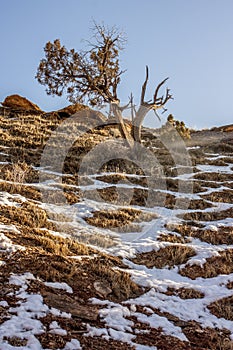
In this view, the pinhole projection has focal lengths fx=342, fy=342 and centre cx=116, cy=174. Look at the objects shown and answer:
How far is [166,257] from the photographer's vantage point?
22.8 ft

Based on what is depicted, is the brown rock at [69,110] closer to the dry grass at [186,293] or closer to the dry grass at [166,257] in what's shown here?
the dry grass at [166,257]

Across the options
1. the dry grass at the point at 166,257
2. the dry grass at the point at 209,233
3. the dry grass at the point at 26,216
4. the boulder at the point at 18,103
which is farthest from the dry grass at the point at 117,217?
the boulder at the point at 18,103

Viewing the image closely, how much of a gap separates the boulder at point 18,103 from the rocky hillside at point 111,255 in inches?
529

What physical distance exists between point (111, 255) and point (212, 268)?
192 cm

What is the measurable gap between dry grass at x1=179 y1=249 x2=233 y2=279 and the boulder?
78.6 feet

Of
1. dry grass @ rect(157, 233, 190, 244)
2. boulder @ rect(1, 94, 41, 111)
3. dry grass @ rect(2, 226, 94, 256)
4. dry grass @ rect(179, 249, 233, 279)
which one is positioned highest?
boulder @ rect(1, 94, 41, 111)

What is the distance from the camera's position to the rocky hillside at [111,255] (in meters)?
3.82

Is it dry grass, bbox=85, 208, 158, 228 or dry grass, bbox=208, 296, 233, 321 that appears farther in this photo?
dry grass, bbox=85, 208, 158, 228

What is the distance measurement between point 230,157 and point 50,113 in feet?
46.3

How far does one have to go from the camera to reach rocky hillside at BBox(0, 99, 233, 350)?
3.82m

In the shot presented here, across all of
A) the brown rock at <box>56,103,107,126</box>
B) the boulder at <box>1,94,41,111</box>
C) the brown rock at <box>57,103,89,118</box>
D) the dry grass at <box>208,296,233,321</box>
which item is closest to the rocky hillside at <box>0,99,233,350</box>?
the dry grass at <box>208,296,233,321</box>

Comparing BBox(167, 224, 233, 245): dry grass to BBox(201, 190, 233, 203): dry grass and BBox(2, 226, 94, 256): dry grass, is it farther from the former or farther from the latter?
BBox(2, 226, 94, 256): dry grass

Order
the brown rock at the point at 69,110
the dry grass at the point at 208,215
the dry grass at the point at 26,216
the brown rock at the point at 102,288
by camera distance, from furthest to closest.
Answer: the brown rock at the point at 69,110
the dry grass at the point at 208,215
the dry grass at the point at 26,216
the brown rock at the point at 102,288

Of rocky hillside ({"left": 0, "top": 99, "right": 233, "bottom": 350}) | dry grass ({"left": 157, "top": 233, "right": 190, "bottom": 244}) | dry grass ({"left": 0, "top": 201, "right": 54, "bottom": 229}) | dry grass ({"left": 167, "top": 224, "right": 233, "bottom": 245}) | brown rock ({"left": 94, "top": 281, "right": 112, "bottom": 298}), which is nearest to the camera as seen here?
rocky hillside ({"left": 0, "top": 99, "right": 233, "bottom": 350})
